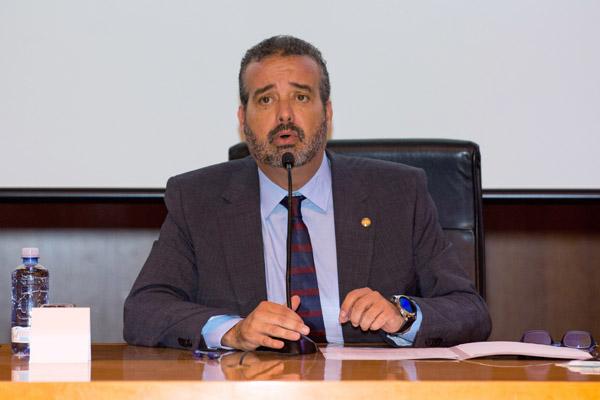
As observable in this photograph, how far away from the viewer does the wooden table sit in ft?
4.46

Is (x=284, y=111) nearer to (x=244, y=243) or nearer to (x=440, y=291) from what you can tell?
(x=244, y=243)

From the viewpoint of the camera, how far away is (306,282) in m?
2.44

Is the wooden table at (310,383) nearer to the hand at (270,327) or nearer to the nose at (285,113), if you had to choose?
the hand at (270,327)

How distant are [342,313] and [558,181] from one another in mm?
1648

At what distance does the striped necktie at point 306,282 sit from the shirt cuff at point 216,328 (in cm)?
35

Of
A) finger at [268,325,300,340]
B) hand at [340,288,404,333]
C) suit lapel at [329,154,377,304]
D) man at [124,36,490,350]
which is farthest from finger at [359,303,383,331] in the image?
suit lapel at [329,154,377,304]

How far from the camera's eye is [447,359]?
5.81 feet

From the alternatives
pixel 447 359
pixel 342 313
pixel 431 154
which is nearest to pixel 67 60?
pixel 431 154

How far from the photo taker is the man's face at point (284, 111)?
8.21 feet

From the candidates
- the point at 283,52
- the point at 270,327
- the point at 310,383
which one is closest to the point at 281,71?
the point at 283,52

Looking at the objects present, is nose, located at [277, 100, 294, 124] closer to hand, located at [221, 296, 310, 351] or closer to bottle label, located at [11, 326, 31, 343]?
hand, located at [221, 296, 310, 351]

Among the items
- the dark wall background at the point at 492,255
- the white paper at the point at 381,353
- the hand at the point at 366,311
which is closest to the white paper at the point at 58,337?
the white paper at the point at 381,353

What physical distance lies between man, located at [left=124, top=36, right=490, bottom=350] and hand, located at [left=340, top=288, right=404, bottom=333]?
0.96 ft

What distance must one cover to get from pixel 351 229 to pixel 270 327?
27.4 inches
